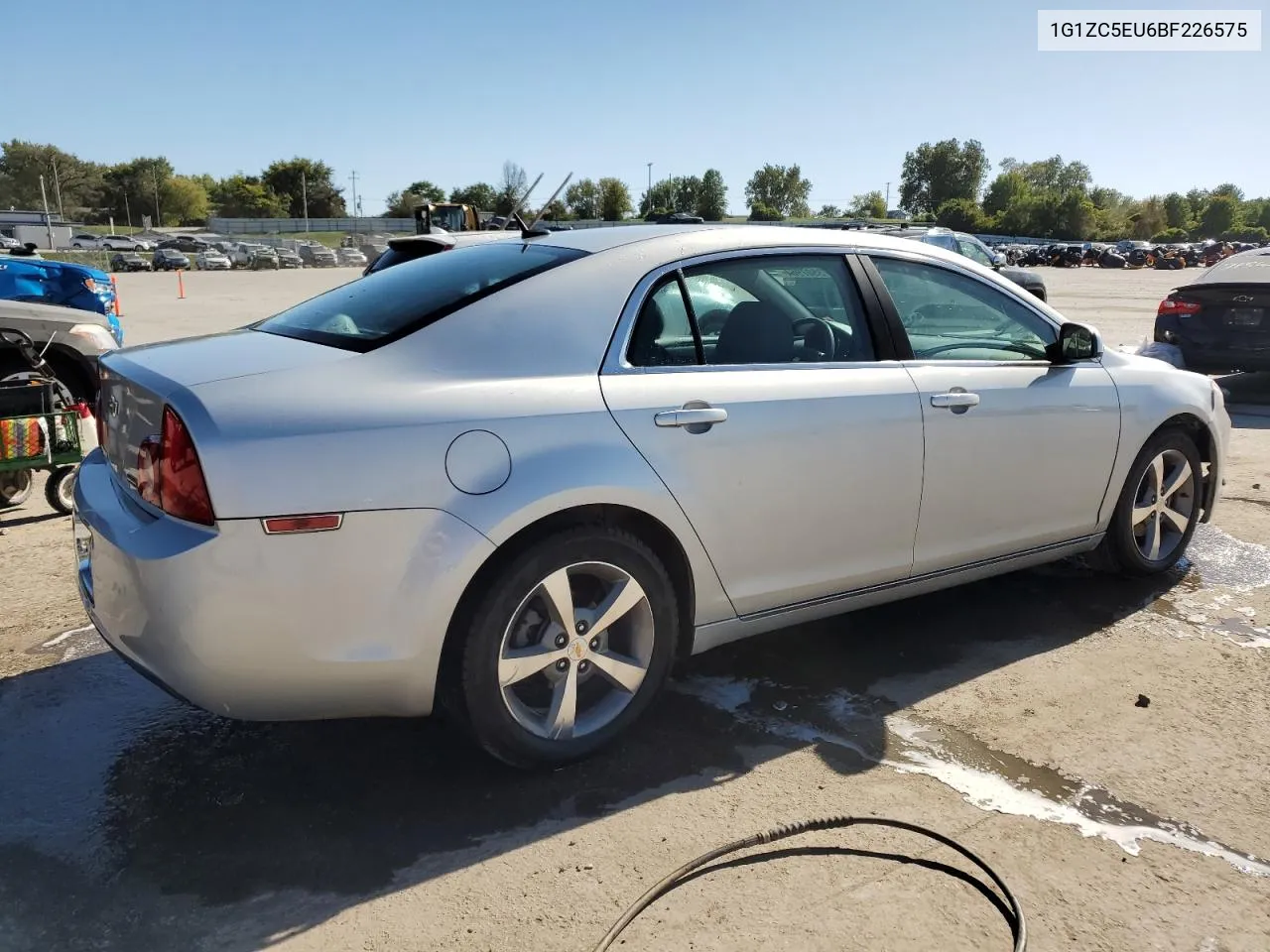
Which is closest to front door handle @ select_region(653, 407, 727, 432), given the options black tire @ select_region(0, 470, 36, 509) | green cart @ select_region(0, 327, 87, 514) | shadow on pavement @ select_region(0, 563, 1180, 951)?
shadow on pavement @ select_region(0, 563, 1180, 951)

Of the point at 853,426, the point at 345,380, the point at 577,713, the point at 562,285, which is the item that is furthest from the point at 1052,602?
the point at 345,380

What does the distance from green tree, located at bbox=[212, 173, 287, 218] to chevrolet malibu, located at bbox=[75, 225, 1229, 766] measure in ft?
445

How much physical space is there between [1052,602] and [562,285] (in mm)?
2767

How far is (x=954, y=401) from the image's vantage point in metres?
3.62

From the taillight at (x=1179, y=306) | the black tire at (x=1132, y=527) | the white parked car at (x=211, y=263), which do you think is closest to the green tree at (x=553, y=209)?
the black tire at (x=1132, y=527)

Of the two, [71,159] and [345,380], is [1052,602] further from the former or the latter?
[71,159]

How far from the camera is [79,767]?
305 cm

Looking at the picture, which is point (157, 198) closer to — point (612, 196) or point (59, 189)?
point (59, 189)

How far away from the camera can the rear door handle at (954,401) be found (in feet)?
11.8

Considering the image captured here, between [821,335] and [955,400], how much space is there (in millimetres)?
547

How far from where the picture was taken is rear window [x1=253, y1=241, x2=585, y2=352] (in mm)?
2990

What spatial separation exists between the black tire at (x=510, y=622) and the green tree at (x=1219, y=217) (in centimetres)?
15181

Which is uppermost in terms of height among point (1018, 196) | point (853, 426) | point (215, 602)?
point (1018, 196)

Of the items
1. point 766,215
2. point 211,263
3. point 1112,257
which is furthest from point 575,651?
point 1112,257
